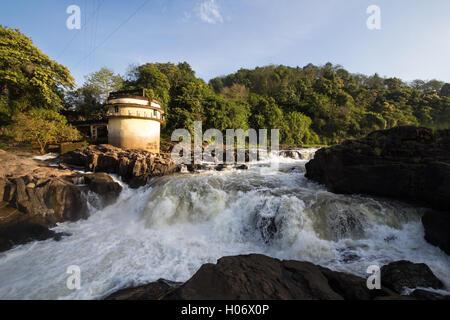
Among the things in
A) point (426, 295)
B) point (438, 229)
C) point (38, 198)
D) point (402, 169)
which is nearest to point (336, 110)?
point (402, 169)

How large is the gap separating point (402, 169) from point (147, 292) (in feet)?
28.5

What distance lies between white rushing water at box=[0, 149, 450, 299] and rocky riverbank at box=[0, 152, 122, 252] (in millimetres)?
593

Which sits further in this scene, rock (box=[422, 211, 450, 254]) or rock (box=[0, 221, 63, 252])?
rock (box=[0, 221, 63, 252])

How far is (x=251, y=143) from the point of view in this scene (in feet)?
87.2

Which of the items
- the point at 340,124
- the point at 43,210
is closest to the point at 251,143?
the point at 340,124

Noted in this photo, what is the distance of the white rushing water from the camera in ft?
14.6

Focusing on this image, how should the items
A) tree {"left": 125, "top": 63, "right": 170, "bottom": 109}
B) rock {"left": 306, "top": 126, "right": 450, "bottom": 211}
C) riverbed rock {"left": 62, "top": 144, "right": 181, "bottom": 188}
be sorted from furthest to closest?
tree {"left": 125, "top": 63, "right": 170, "bottom": 109}
riverbed rock {"left": 62, "top": 144, "right": 181, "bottom": 188}
rock {"left": 306, "top": 126, "right": 450, "bottom": 211}

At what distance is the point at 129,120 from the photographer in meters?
15.5

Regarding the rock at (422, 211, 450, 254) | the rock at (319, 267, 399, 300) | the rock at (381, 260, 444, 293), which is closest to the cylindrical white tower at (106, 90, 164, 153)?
the rock at (319, 267, 399, 300)

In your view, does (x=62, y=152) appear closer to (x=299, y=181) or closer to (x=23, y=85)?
(x=23, y=85)

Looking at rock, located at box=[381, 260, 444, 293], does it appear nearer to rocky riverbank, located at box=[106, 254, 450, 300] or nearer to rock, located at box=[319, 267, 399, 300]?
rocky riverbank, located at box=[106, 254, 450, 300]

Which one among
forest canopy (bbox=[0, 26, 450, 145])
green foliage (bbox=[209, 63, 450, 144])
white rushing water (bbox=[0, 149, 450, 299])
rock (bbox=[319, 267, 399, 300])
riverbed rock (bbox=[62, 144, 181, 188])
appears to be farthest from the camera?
green foliage (bbox=[209, 63, 450, 144])

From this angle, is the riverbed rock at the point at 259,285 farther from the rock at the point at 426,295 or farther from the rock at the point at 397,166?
the rock at the point at 397,166

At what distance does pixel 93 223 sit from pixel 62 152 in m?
11.7
